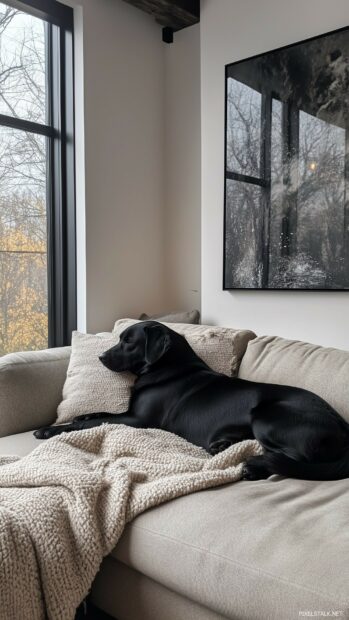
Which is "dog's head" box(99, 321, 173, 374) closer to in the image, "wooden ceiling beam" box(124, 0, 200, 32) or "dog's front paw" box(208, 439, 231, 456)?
"dog's front paw" box(208, 439, 231, 456)

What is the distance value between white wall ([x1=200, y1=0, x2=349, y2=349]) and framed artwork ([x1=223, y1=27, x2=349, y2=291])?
2.2 inches

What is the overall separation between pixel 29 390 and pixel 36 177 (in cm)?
124

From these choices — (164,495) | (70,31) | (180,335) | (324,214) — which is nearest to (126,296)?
(180,335)

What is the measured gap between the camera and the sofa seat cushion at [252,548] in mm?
1026

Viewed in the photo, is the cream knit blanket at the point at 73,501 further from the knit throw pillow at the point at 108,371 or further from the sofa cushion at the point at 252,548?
the knit throw pillow at the point at 108,371

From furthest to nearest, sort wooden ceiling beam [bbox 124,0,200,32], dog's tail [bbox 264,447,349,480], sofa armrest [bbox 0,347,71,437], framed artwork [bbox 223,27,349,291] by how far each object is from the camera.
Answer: wooden ceiling beam [bbox 124,0,200,32] → framed artwork [bbox 223,27,349,291] → sofa armrest [bbox 0,347,71,437] → dog's tail [bbox 264,447,349,480]

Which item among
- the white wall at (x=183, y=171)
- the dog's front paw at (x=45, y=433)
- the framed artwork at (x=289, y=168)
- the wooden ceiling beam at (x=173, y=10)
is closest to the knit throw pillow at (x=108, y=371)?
the dog's front paw at (x=45, y=433)

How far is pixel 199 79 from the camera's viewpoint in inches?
122

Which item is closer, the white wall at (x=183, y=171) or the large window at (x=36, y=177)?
the large window at (x=36, y=177)

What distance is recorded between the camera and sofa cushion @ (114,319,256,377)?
211 centimetres

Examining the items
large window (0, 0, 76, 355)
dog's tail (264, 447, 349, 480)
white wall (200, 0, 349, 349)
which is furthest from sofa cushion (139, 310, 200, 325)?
dog's tail (264, 447, 349, 480)

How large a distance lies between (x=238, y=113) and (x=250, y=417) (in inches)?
65.1

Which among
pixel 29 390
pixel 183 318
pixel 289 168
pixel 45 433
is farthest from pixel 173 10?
pixel 45 433

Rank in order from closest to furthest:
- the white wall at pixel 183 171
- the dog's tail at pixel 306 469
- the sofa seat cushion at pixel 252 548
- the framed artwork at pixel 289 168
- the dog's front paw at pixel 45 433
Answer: the sofa seat cushion at pixel 252 548
the dog's tail at pixel 306 469
the dog's front paw at pixel 45 433
the framed artwork at pixel 289 168
the white wall at pixel 183 171
